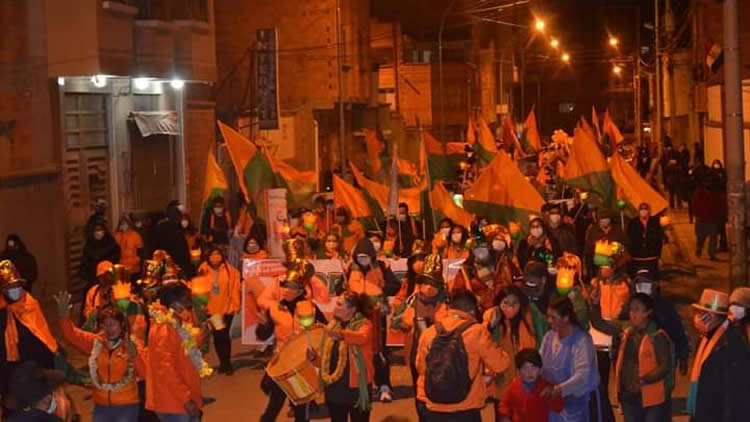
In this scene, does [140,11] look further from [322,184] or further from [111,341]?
[322,184]

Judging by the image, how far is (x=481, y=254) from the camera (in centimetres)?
1287

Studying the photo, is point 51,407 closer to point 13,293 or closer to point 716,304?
point 716,304

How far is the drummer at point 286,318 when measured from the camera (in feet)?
34.3

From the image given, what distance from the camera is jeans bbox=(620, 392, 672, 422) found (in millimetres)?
9547

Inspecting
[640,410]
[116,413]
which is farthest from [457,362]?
[116,413]

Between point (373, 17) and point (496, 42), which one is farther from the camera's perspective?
point (496, 42)

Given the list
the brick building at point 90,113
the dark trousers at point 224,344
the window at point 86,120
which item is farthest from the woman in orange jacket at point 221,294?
the window at point 86,120

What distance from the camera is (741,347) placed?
843 cm

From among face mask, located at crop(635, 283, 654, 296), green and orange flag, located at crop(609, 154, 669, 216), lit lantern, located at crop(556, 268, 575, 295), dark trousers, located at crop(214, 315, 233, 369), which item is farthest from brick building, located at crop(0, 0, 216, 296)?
face mask, located at crop(635, 283, 654, 296)

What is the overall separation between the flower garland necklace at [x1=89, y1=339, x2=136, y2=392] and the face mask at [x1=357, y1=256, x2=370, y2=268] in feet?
13.3

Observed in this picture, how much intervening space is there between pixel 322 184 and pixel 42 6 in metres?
24.2

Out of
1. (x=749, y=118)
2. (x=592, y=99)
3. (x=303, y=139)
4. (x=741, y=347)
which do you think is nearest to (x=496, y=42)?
(x=592, y=99)

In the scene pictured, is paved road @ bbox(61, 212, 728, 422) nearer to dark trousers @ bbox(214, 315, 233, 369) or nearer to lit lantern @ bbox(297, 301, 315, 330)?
dark trousers @ bbox(214, 315, 233, 369)

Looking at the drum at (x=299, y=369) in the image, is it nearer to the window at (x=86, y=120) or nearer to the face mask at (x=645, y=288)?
the face mask at (x=645, y=288)
